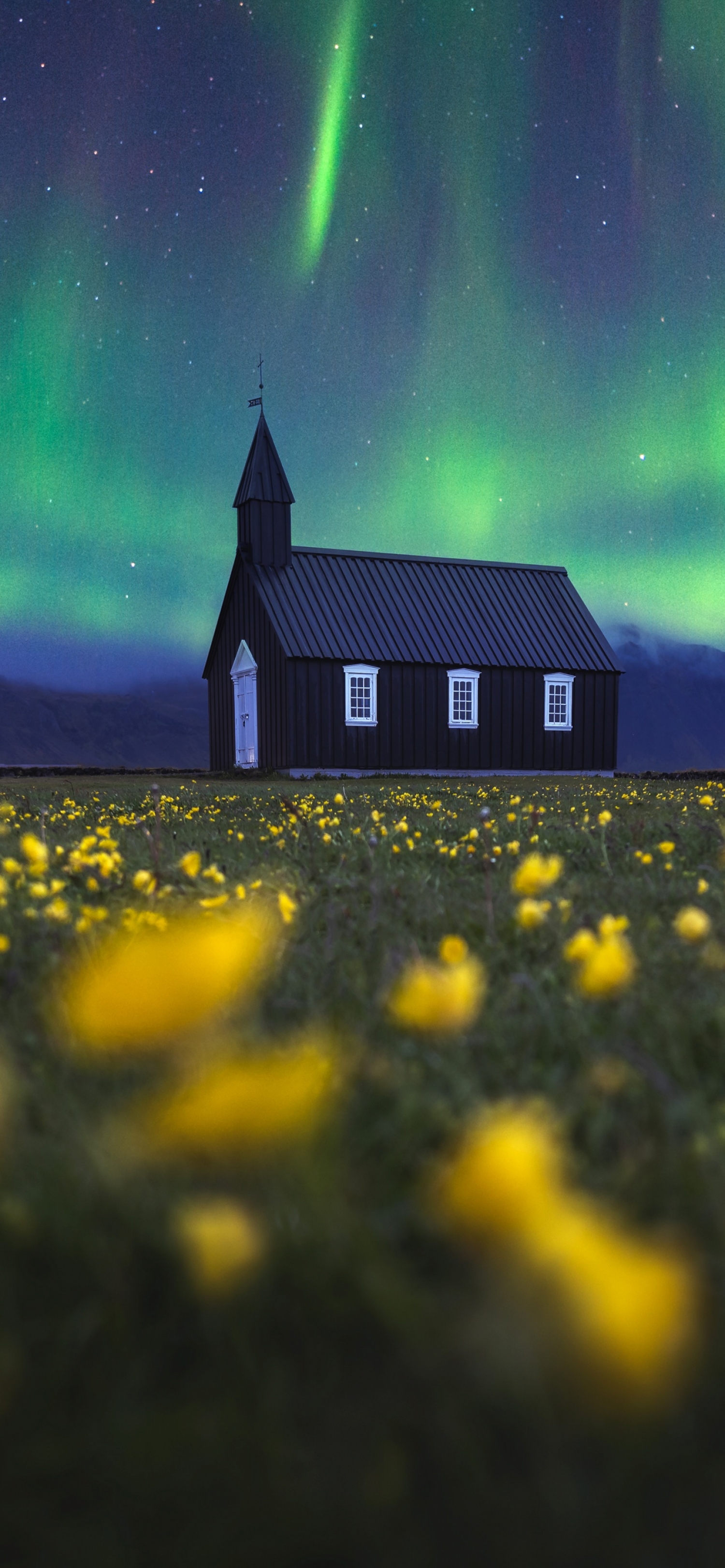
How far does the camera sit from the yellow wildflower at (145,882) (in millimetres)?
2402

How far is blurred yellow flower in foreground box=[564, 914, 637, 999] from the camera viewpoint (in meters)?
1.06

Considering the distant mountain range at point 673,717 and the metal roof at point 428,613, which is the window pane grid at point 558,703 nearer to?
the metal roof at point 428,613

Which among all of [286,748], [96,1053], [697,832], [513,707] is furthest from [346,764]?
[96,1053]

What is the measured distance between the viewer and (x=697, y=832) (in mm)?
4770

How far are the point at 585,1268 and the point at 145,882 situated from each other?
2.15m

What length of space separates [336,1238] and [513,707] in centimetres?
2637

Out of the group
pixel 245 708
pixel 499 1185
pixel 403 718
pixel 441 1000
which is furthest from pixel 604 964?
pixel 245 708

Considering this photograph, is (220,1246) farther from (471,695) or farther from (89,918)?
(471,695)

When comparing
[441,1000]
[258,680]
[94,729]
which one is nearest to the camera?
[441,1000]

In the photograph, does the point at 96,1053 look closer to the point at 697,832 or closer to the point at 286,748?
the point at 697,832

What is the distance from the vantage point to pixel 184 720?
153 meters

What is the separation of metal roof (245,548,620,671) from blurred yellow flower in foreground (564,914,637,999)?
22.4 meters

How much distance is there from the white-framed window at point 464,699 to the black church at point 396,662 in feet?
0.12

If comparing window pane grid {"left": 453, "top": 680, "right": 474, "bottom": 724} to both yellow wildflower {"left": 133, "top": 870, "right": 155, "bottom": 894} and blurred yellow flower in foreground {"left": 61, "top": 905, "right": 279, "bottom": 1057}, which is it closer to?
yellow wildflower {"left": 133, "top": 870, "right": 155, "bottom": 894}
